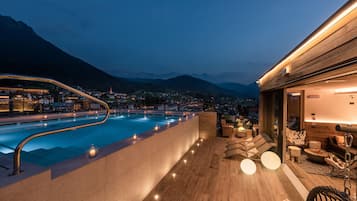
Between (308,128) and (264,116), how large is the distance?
5.27 ft

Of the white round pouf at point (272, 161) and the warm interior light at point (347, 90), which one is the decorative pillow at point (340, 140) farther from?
the white round pouf at point (272, 161)

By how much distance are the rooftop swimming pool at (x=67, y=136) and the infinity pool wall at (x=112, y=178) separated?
2.03 ft

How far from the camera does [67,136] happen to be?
20.1ft

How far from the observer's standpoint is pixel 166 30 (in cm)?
3747

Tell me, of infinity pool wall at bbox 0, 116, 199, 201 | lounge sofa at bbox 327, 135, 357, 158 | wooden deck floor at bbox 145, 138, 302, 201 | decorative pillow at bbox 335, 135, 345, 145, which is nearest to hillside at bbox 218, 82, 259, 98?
lounge sofa at bbox 327, 135, 357, 158

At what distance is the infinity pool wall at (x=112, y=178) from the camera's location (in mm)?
1353

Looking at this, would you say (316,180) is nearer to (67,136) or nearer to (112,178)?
(112,178)

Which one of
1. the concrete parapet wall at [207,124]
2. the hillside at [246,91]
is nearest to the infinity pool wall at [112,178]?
the concrete parapet wall at [207,124]

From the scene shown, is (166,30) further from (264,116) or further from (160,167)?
(160,167)

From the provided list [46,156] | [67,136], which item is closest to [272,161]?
[46,156]

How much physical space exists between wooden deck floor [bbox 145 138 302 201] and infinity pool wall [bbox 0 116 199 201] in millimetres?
A: 363

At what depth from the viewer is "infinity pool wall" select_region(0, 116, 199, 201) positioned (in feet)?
4.44

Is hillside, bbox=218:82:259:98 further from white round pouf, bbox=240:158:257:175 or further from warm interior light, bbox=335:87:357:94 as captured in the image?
white round pouf, bbox=240:158:257:175

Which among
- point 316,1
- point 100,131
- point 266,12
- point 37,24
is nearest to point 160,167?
point 100,131
